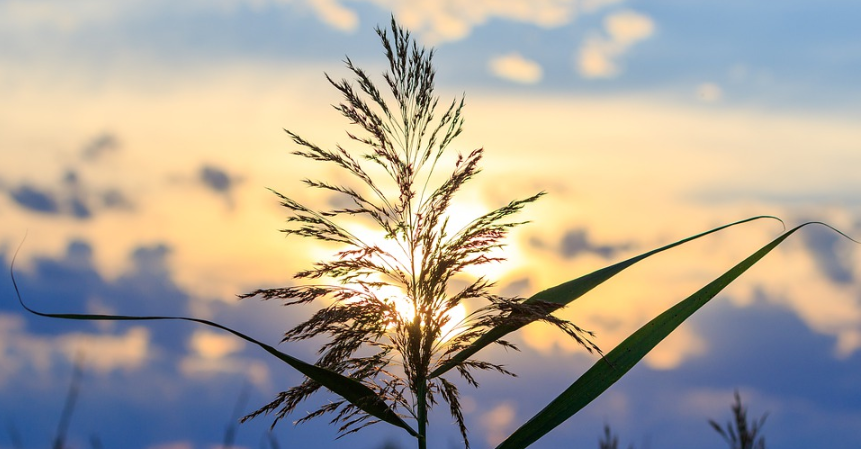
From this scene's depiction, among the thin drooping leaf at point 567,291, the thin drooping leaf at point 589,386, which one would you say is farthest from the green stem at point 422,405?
the thin drooping leaf at point 589,386

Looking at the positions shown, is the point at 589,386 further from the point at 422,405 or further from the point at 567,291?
the point at 422,405

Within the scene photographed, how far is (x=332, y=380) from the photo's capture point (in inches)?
155

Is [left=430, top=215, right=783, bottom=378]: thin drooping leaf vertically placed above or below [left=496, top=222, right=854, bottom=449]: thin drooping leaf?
above

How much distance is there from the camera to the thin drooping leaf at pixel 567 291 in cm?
415

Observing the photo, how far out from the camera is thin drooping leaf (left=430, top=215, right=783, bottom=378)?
13.6 feet

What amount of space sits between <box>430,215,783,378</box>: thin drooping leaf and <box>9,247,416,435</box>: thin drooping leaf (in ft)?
0.95

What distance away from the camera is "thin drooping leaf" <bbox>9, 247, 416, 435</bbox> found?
3625 millimetres

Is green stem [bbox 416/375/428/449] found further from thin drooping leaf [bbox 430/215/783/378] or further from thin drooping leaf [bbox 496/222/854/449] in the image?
thin drooping leaf [bbox 496/222/854/449]

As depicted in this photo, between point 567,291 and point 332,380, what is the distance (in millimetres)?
1270

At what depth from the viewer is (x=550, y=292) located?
14.1 feet

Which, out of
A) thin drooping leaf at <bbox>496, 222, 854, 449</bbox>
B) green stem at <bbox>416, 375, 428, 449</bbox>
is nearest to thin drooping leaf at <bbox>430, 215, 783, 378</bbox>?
green stem at <bbox>416, 375, 428, 449</bbox>

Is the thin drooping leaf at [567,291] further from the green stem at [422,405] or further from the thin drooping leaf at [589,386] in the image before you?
the thin drooping leaf at [589,386]

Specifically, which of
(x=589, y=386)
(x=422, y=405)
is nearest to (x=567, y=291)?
(x=589, y=386)

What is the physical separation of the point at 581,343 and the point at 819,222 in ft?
5.30
